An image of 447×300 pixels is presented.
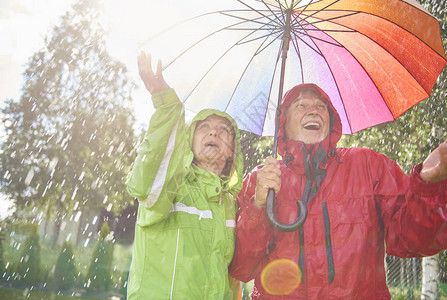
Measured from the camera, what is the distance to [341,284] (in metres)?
2.58

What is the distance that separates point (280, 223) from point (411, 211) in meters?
0.83

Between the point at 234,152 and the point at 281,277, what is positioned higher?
the point at 234,152

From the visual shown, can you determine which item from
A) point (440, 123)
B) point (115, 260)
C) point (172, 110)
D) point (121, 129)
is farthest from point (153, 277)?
point (121, 129)

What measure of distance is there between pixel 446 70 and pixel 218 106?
15.5 feet

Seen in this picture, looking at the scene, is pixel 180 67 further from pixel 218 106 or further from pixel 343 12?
pixel 343 12

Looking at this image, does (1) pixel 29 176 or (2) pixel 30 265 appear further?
(1) pixel 29 176

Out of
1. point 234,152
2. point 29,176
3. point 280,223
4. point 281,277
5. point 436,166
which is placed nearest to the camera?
point 436,166

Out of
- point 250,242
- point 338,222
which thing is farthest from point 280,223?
point 338,222

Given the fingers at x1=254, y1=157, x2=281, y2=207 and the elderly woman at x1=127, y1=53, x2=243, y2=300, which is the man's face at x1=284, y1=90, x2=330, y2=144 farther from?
the elderly woman at x1=127, y1=53, x2=243, y2=300

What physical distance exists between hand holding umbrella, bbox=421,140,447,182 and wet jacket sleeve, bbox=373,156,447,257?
0.05 m

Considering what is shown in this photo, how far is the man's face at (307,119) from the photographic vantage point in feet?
10.4

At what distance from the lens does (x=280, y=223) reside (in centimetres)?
262

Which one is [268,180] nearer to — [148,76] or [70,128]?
[148,76]

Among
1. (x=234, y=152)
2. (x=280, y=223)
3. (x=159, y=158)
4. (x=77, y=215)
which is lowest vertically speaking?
(x=280, y=223)
